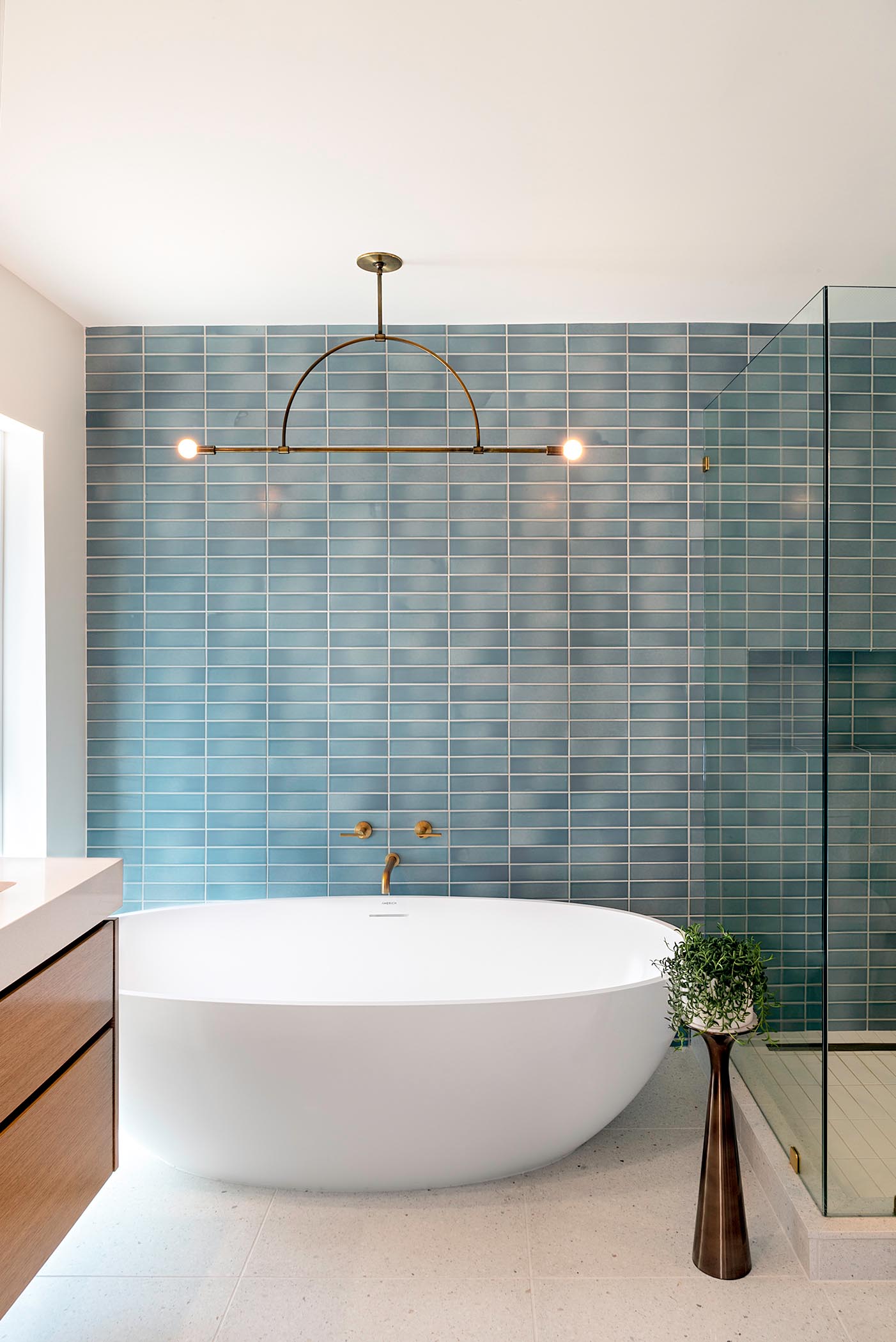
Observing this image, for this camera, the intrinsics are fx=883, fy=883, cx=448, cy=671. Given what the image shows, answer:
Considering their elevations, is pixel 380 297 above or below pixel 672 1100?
above

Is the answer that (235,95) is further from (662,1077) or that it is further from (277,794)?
(662,1077)

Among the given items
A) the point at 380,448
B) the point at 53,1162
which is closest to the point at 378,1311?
the point at 53,1162

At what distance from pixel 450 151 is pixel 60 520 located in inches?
72.8

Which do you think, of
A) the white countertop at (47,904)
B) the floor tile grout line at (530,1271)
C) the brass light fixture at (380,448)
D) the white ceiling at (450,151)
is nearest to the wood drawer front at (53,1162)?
the white countertop at (47,904)

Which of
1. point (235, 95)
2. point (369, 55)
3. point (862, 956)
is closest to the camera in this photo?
point (369, 55)

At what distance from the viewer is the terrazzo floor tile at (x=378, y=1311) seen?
6.27 ft

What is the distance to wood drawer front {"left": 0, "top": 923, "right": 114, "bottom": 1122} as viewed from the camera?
1329mm

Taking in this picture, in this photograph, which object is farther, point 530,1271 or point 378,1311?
point 530,1271

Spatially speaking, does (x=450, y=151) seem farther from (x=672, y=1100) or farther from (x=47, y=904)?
(x=672, y=1100)

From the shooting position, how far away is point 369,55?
175 cm

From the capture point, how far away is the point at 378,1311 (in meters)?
1.98

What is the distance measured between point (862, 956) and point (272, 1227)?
1.63 meters

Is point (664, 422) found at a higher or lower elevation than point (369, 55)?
lower

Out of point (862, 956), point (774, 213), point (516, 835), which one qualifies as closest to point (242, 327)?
point (774, 213)
